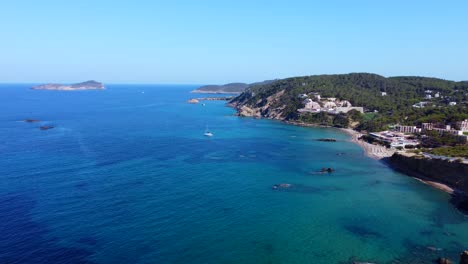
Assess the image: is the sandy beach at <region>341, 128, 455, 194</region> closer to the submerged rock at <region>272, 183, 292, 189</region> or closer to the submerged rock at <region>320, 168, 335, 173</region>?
the submerged rock at <region>320, 168, 335, 173</region>

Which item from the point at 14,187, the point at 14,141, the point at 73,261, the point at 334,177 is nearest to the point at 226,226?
the point at 73,261

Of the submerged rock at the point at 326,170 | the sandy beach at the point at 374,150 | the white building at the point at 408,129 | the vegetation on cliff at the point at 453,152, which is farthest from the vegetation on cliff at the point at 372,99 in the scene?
A: the submerged rock at the point at 326,170

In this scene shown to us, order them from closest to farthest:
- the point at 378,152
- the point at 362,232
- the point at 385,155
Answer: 1. the point at 362,232
2. the point at 385,155
3. the point at 378,152

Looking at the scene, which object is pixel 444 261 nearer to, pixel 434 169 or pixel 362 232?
pixel 362 232

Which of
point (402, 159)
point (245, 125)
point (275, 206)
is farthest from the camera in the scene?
point (245, 125)

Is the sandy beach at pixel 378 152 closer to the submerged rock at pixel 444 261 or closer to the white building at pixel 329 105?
the submerged rock at pixel 444 261

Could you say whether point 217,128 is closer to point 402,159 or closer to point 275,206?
point 402,159

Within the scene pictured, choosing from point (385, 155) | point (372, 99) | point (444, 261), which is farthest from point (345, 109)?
point (444, 261)
